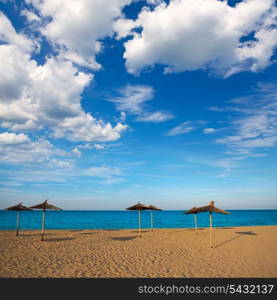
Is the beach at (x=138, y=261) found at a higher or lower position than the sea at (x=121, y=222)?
higher

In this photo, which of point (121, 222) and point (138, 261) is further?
point (121, 222)

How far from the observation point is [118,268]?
8492 millimetres

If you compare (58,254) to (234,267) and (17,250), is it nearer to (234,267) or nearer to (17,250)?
(17,250)

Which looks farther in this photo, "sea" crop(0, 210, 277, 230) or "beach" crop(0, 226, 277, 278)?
"sea" crop(0, 210, 277, 230)

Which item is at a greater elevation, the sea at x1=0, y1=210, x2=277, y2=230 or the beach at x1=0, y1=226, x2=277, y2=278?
the beach at x1=0, y1=226, x2=277, y2=278

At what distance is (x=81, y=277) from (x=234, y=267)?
6145mm

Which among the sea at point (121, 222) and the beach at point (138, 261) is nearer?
the beach at point (138, 261)

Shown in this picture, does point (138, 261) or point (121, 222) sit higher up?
point (138, 261)
